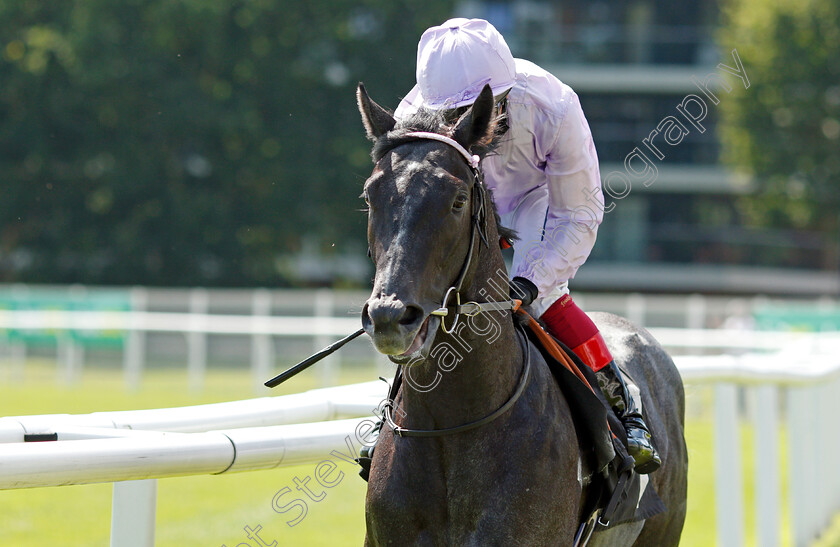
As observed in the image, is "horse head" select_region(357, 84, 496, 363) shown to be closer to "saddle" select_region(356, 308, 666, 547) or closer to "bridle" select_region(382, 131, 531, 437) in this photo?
"bridle" select_region(382, 131, 531, 437)

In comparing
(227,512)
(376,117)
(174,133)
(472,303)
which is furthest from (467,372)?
(174,133)

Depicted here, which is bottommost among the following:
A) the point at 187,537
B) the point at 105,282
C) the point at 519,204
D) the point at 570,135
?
the point at 105,282

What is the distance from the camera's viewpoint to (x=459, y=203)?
101 inches

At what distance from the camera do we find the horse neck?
270 centimetres

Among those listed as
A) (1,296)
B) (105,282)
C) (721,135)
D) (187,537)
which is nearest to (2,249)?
(105,282)

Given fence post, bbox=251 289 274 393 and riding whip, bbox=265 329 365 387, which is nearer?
riding whip, bbox=265 329 365 387

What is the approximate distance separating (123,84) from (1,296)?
11220 mm

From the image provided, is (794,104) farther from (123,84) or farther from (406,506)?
(406,506)

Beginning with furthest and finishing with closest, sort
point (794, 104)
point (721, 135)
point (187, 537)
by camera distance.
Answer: point (721, 135)
point (794, 104)
point (187, 537)

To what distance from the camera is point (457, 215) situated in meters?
2.54

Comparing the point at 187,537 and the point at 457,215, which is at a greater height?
the point at 457,215

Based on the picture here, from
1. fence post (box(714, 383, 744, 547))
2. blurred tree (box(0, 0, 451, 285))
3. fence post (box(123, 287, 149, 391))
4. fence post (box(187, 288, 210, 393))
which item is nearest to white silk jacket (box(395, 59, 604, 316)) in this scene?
fence post (box(714, 383, 744, 547))

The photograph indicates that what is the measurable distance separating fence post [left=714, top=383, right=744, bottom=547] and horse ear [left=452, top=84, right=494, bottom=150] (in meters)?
2.86

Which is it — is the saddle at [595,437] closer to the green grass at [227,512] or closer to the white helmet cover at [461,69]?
the white helmet cover at [461,69]
